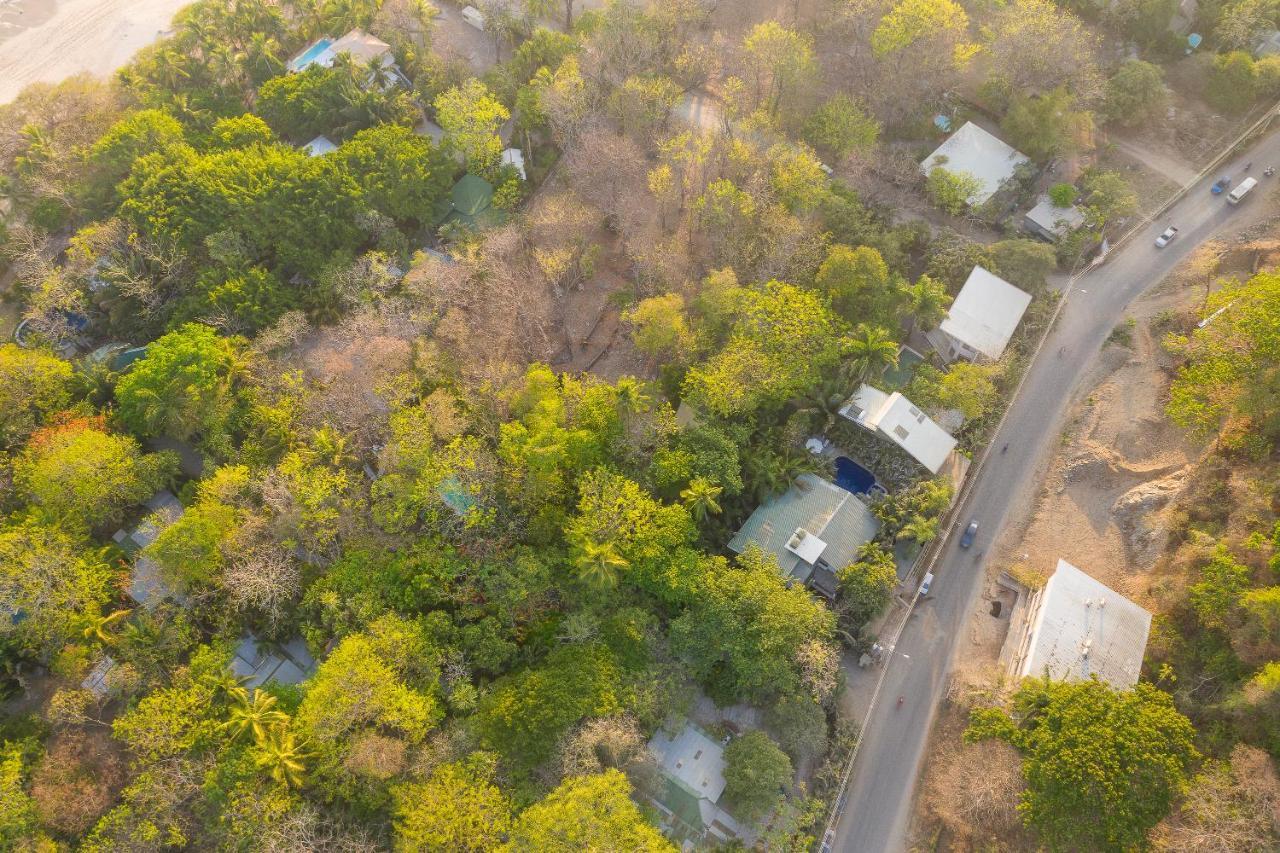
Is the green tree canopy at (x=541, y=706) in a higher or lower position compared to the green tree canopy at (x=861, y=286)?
lower

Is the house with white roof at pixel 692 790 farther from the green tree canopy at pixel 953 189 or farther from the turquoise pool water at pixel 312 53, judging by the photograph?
the turquoise pool water at pixel 312 53

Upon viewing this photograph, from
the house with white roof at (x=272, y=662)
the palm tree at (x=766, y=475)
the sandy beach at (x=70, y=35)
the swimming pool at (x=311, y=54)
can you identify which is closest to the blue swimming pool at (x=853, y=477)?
the palm tree at (x=766, y=475)

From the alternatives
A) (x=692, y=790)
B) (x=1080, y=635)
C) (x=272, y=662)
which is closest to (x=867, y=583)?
(x=1080, y=635)

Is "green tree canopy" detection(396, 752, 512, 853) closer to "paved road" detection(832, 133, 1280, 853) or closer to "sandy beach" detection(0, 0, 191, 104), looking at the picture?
"paved road" detection(832, 133, 1280, 853)

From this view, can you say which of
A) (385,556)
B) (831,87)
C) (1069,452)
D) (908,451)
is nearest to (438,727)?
(385,556)

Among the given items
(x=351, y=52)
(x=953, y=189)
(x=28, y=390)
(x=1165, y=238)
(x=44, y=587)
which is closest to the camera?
(x=44, y=587)

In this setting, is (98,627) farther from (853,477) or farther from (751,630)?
(853,477)

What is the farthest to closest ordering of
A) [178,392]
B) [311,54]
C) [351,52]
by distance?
[311,54], [351,52], [178,392]

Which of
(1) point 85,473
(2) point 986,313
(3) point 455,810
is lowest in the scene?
(3) point 455,810
